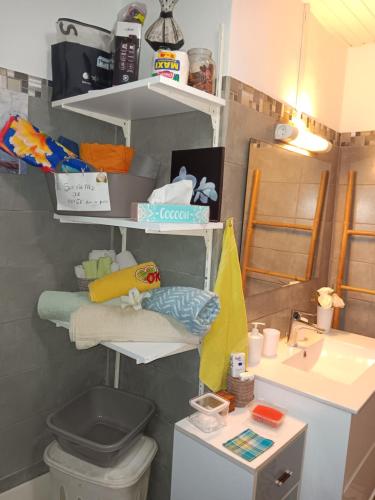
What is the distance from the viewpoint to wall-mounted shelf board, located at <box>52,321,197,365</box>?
4.23ft

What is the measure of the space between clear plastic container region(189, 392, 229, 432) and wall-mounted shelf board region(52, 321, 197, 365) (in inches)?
7.1

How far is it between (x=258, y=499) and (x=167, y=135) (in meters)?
1.33

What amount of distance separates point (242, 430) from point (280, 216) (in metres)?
0.96

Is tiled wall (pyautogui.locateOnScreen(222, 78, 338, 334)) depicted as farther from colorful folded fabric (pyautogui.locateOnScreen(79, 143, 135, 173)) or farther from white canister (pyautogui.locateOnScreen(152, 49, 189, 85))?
colorful folded fabric (pyautogui.locateOnScreen(79, 143, 135, 173))

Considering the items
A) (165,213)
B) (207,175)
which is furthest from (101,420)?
(207,175)

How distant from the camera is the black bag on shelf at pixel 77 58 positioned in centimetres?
145

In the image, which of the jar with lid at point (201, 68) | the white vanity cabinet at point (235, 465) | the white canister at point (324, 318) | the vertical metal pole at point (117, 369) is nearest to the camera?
the white vanity cabinet at point (235, 465)

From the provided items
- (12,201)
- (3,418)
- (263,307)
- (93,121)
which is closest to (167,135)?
(93,121)

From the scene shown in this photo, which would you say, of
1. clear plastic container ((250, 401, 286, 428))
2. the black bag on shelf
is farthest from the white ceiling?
clear plastic container ((250, 401, 286, 428))

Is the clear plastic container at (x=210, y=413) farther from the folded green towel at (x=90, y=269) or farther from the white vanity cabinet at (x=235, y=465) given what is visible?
the folded green towel at (x=90, y=269)

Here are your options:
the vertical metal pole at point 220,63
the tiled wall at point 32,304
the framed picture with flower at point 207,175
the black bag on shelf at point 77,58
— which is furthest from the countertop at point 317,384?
the black bag on shelf at point 77,58

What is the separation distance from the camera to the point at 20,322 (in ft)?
5.11

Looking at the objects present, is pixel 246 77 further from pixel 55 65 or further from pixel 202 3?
pixel 55 65

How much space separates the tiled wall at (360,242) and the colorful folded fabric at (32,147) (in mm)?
1488
